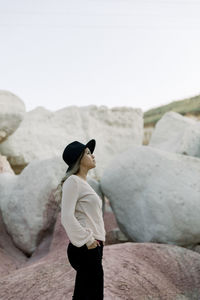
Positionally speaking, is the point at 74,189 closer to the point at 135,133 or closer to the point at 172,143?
the point at 172,143

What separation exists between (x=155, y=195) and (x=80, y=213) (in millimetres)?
2670

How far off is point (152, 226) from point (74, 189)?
8.88ft

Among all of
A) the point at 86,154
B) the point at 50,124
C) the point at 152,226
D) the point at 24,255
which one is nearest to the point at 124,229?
the point at 152,226

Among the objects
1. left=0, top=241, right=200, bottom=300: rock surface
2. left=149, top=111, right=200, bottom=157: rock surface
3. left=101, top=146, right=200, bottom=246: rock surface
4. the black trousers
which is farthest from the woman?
left=149, top=111, right=200, bottom=157: rock surface

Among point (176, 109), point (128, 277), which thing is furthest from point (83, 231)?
point (176, 109)

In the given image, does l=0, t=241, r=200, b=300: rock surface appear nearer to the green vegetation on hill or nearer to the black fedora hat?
the black fedora hat

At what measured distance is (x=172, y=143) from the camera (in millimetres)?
8641

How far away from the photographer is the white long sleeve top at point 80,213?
2441 millimetres

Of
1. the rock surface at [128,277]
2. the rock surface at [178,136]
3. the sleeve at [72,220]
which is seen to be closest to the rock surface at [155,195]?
the rock surface at [128,277]

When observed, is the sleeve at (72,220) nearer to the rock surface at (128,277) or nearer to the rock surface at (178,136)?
the rock surface at (128,277)

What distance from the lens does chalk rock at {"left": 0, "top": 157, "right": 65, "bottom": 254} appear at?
5.52 meters

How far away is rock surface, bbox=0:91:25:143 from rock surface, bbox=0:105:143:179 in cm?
87

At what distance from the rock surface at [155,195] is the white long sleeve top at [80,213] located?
98.0 inches

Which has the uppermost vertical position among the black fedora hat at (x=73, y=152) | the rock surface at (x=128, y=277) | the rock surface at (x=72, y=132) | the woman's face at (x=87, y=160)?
the black fedora hat at (x=73, y=152)
